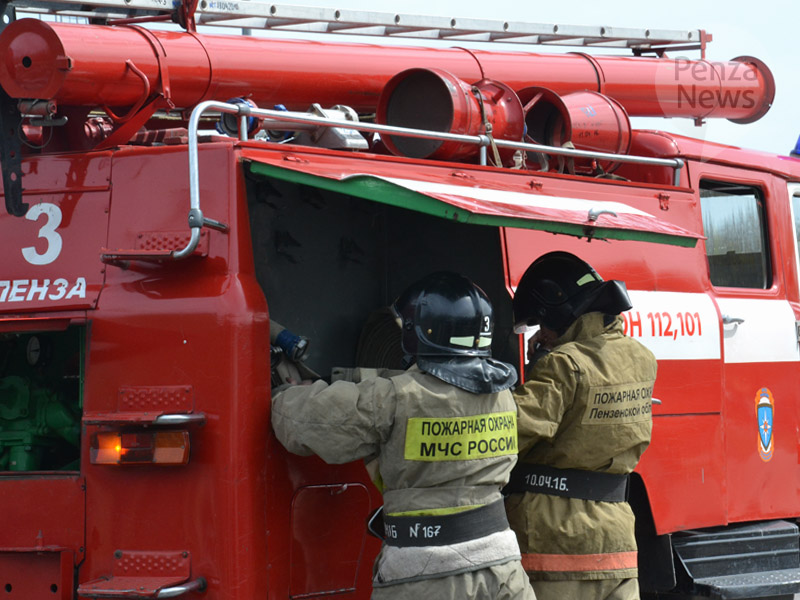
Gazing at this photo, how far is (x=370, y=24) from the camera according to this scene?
6.24 m

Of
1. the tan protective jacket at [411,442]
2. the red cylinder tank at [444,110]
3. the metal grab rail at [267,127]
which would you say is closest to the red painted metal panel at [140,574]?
the tan protective jacket at [411,442]

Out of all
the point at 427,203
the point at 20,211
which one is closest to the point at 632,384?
the point at 427,203

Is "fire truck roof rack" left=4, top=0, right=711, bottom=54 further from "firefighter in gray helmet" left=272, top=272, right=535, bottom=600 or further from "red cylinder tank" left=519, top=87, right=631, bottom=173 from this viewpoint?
"firefighter in gray helmet" left=272, top=272, right=535, bottom=600

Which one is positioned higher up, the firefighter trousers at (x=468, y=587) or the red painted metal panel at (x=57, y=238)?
the red painted metal panel at (x=57, y=238)

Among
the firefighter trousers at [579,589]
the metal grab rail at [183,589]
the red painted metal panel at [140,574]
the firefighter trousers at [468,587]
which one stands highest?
the red painted metal panel at [140,574]

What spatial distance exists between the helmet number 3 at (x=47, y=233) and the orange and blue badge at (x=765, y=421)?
3.62 metres

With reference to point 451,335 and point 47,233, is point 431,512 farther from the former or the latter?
point 47,233

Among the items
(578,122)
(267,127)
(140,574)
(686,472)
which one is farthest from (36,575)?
(578,122)

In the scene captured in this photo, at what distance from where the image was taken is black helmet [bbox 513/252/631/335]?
190 inches

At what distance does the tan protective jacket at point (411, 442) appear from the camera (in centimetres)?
400

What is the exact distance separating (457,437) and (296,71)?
2.30m

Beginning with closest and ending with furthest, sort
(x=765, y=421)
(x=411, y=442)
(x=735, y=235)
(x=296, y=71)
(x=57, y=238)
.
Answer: (x=411, y=442) → (x=57, y=238) → (x=296, y=71) → (x=765, y=421) → (x=735, y=235)

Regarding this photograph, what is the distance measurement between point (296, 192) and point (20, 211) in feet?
3.50

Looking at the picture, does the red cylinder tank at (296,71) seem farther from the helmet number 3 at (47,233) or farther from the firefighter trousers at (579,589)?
the firefighter trousers at (579,589)
